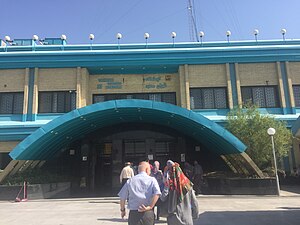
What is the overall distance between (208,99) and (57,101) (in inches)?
401

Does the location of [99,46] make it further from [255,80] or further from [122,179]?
[122,179]

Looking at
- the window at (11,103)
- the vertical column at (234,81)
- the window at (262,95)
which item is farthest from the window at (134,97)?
the window at (262,95)

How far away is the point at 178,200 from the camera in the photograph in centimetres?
610

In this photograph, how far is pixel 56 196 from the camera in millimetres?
18719

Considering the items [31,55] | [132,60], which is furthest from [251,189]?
[31,55]

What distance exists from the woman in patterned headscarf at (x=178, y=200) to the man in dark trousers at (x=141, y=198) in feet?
2.45

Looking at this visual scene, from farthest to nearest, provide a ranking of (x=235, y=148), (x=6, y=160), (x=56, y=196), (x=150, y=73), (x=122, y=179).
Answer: (x=150, y=73)
(x=6, y=160)
(x=56, y=196)
(x=235, y=148)
(x=122, y=179)

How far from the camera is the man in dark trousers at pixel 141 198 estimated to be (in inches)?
212

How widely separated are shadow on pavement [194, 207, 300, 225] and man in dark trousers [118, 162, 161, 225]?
464 cm

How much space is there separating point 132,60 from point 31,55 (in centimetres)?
663

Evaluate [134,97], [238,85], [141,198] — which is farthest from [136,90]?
[141,198]

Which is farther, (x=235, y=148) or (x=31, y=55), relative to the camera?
(x=31, y=55)

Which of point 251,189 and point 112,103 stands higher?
point 112,103

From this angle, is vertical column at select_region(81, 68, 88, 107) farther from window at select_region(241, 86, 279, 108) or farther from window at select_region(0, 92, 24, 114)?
window at select_region(241, 86, 279, 108)
